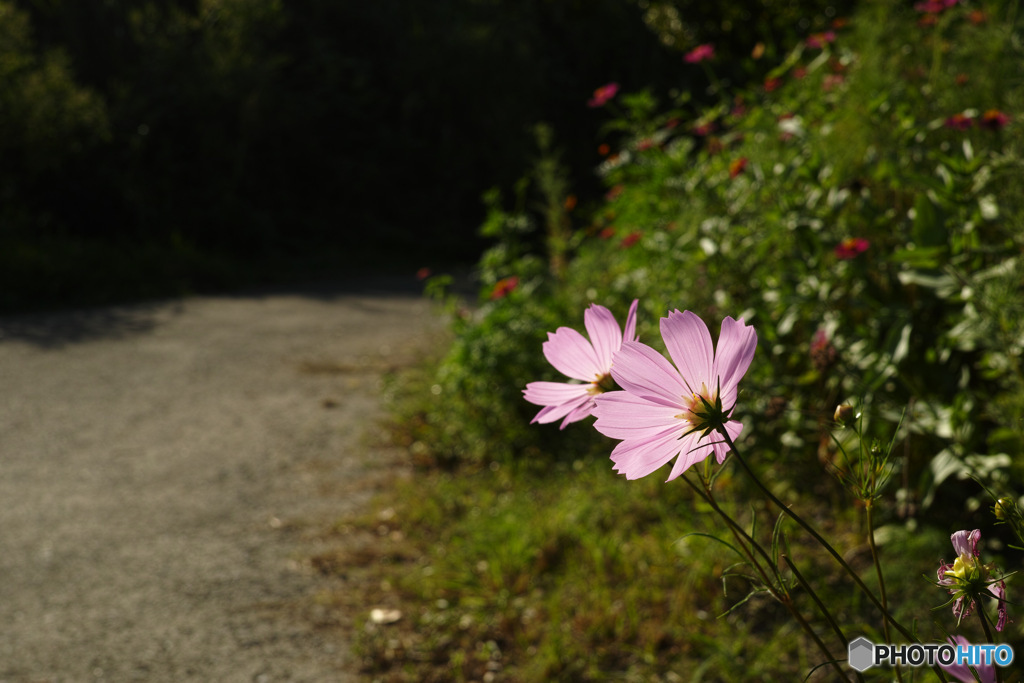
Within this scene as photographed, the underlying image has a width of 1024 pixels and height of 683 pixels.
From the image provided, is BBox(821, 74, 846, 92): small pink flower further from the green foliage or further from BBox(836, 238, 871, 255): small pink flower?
BBox(836, 238, 871, 255): small pink flower

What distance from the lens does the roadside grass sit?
198 centimetres

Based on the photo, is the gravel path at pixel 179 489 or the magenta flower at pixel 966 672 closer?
the magenta flower at pixel 966 672

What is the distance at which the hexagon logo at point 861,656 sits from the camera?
58 centimetres

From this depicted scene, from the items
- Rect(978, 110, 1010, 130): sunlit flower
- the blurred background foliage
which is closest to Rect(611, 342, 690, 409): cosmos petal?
Rect(978, 110, 1010, 130): sunlit flower

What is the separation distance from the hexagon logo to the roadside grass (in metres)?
1.06

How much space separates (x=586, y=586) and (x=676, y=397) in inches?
73.4

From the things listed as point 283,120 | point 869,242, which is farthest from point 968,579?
point 283,120

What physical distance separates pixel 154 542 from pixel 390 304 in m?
5.10

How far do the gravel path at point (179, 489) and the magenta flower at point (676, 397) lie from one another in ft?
6.13

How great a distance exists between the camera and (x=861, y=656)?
581mm

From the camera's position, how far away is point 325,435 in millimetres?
4035
